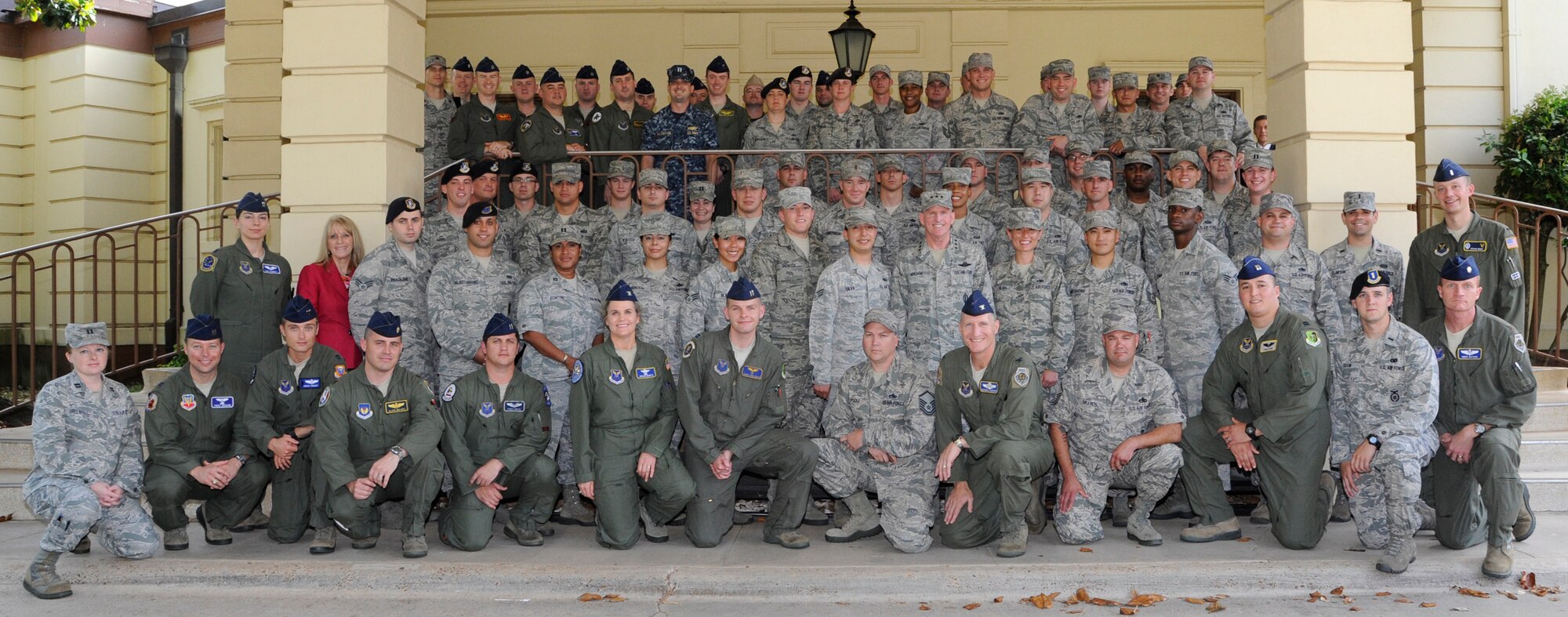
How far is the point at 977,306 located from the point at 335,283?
160 inches

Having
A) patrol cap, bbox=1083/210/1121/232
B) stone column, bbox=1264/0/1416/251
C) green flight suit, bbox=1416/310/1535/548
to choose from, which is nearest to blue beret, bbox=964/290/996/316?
patrol cap, bbox=1083/210/1121/232

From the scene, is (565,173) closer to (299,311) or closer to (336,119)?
(336,119)

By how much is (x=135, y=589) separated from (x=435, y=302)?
7.53 feet

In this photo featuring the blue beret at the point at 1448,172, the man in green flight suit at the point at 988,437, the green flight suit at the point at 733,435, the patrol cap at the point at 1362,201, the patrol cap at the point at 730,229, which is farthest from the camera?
the patrol cap at the point at 730,229

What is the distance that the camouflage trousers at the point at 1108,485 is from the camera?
6.61 meters

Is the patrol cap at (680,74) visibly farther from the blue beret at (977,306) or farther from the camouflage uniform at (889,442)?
the blue beret at (977,306)

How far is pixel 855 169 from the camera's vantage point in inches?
324

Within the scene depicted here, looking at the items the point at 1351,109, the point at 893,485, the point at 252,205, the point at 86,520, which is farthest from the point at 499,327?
the point at 1351,109

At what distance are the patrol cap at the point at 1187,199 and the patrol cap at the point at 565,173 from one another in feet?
13.5

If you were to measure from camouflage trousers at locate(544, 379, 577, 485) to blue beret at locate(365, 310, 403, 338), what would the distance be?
1.05 metres

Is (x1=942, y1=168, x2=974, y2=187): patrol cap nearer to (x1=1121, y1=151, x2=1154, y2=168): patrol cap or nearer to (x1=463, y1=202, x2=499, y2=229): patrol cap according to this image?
(x1=1121, y1=151, x2=1154, y2=168): patrol cap

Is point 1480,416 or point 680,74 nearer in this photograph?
point 1480,416

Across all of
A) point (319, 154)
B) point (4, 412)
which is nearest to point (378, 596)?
point (319, 154)

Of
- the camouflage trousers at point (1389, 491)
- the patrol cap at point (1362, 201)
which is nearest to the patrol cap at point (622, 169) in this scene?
the patrol cap at point (1362, 201)
